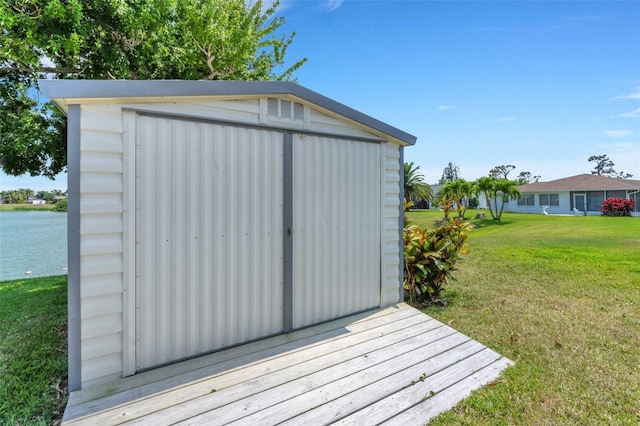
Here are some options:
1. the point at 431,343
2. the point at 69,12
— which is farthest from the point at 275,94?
the point at 69,12

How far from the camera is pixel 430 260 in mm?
4176

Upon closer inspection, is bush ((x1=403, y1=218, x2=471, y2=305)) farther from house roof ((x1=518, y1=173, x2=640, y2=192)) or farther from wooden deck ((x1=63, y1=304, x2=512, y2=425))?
house roof ((x1=518, y1=173, x2=640, y2=192))

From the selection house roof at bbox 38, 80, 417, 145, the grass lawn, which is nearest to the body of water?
the grass lawn

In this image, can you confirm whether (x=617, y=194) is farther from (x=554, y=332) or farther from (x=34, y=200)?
(x=34, y=200)

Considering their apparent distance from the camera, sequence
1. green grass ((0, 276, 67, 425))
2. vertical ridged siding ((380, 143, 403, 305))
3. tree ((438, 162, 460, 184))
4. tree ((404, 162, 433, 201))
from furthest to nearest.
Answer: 1. tree ((438, 162, 460, 184))
2. tree ((404, 162, 433, 201))
3. vertical ridged siding ((380, 143, 403, 305))
4. green grass ((0, 276, 67, 425))

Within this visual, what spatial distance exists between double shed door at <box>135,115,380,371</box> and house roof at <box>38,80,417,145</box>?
0.22m

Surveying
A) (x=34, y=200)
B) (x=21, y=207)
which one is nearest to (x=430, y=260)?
(x=34, y=200)

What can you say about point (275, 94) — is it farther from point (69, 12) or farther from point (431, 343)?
point (69, 12)

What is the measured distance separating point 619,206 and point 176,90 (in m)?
26.6

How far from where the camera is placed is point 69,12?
14.9 ft

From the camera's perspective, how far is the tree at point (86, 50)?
4527 mm

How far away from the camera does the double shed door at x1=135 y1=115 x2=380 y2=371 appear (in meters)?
2.23

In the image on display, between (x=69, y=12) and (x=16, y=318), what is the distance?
4.65 meters

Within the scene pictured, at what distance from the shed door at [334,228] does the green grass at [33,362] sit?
1915 millimetres
